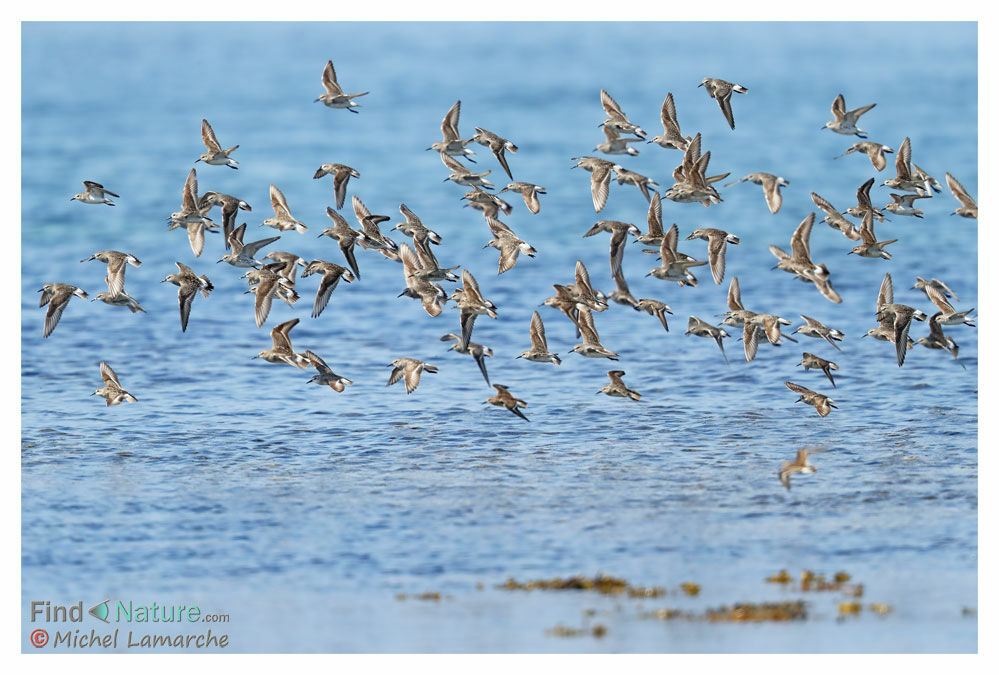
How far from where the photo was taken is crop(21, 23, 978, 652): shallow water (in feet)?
42.4

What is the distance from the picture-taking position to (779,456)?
17.1 metres

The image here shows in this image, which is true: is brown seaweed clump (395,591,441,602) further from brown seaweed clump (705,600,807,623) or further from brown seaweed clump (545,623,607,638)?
brown seaweed clump (705,600,807,623)

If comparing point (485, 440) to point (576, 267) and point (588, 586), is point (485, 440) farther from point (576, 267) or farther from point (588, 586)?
point (588, 586)

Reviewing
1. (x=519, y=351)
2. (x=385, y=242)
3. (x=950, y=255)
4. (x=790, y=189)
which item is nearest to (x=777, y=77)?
(x=790, y=189)

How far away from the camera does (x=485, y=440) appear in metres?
18.1

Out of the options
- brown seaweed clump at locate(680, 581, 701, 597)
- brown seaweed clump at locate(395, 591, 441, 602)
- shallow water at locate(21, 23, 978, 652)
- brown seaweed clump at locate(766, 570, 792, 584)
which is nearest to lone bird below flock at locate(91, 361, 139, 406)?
shallow water at locate(21, 23, 978, 652)

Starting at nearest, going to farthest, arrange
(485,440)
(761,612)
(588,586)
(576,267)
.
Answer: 1. (761,612)
2. (588,586)
3. (485,440)
4. (576,267)

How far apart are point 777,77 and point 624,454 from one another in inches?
1763

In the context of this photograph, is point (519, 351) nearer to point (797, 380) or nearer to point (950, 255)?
point (797, 380)

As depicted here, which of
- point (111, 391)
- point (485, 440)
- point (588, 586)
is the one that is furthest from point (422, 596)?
point (111, 391)

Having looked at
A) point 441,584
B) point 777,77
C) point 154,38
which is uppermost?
point 154,38

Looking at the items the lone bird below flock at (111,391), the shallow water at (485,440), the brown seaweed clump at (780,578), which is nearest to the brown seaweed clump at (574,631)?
the shallow water at (485,440)

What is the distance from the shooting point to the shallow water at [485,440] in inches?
509

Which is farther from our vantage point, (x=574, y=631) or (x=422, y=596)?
(x=422, y=596)
